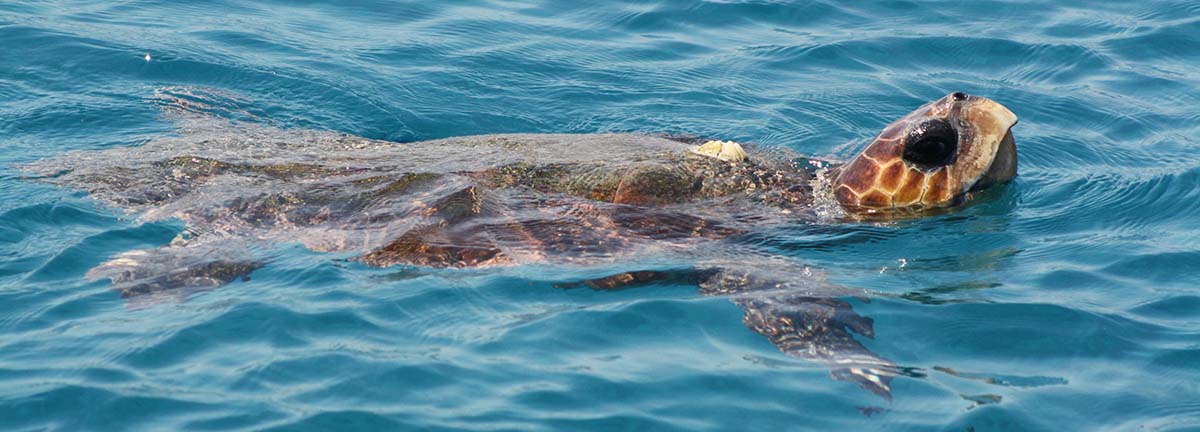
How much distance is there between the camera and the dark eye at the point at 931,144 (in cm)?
642

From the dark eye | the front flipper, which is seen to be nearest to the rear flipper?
the front flipper

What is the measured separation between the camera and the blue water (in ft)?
15.2

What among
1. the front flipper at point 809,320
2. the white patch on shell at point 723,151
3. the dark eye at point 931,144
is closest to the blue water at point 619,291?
the front flipper at point 809,320

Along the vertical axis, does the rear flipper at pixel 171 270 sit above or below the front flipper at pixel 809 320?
below

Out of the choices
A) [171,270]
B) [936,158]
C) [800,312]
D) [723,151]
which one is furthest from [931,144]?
[171,270]

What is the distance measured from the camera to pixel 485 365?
4895mm

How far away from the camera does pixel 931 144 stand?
6.57 meters

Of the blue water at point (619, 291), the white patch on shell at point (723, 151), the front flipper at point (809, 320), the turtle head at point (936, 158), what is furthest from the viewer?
the white patch on shell at point (723, 151)

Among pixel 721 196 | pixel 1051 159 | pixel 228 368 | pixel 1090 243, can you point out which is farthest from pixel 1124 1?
pixel 228 368

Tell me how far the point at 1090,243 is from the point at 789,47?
517cm

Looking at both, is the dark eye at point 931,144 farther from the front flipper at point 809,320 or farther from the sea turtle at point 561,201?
the front flipper at point 809,320

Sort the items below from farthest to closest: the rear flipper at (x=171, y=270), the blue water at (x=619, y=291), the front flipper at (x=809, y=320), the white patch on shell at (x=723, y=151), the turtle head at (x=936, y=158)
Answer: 1. the white patch on shell at (x=723, y=151)
2. the turtle head at (x=936, y=158)
3. the rear flipper at (x=171, y=270)
4. the front flipper at (x=809, y=320)
5. the blue water at (x=619, y=291)

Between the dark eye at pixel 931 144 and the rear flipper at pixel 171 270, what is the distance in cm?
374

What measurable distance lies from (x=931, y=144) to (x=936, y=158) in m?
0.10
